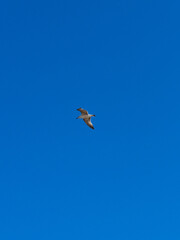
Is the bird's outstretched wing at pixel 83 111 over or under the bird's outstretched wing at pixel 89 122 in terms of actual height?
over

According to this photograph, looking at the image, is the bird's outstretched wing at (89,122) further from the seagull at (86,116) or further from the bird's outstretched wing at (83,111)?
the bird's outstretched wing at (83,111)

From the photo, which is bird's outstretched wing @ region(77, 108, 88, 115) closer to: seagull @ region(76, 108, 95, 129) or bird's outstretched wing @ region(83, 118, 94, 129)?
seagull @ region(76, 108, 95, 129)

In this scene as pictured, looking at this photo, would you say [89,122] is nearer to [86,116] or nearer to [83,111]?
[86,116]

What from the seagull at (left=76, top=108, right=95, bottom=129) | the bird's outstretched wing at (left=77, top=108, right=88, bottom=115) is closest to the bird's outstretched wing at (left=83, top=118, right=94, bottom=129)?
the seagull at (left=76, top=108, right=95, bottom=129)

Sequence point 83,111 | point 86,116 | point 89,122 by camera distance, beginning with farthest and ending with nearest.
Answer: point 89,122 → point 86,116 → point 83,111

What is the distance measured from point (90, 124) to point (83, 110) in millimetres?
3506

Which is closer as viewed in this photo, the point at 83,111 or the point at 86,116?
the point at 83,111

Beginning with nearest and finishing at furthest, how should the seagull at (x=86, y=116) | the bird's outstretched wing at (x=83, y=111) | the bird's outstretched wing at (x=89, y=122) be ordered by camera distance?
the bird's outstretched wing at (x=83, y=111) < the seagull at (x=86, y=116) < the bird's outstretched wing at (x=89, y=122)

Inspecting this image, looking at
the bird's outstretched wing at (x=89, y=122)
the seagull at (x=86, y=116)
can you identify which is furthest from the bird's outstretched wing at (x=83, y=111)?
the bird's outstretched wing at (x=89, y=122)

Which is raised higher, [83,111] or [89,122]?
[83,111]

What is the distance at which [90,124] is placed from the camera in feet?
247

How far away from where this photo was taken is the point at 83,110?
2869 inches

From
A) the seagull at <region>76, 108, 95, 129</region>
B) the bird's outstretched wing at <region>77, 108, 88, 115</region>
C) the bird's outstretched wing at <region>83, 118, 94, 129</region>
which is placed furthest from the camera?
the bird's outstretched wing at <region>83, 118, 94, 129</region>

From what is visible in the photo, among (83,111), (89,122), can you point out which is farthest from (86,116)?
(83,111)
